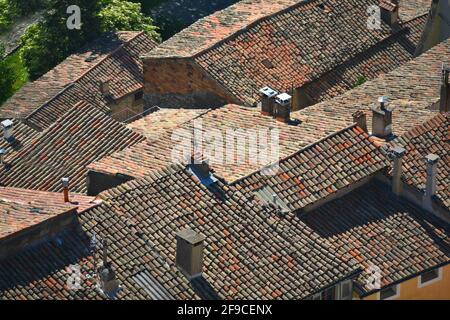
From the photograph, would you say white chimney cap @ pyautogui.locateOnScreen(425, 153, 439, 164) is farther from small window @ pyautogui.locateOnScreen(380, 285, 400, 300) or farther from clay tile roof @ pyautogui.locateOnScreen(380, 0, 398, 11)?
clay tile roof @ pyautogui.locateOnScreen(380, 0, 398, 11)

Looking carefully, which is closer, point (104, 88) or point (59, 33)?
point (104, 88)

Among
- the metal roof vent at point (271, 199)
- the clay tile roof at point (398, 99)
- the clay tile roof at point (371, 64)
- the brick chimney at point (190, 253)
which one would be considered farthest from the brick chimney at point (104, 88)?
the brick chimney at point (190, 253)

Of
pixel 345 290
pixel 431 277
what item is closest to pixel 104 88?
pixel 431 277

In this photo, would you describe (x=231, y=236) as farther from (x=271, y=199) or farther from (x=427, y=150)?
(x=427, y=150)

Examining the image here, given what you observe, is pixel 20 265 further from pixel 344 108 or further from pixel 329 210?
pixel 344 108

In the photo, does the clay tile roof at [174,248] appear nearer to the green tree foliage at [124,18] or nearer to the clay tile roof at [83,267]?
the clay tile roof at [83,267]
